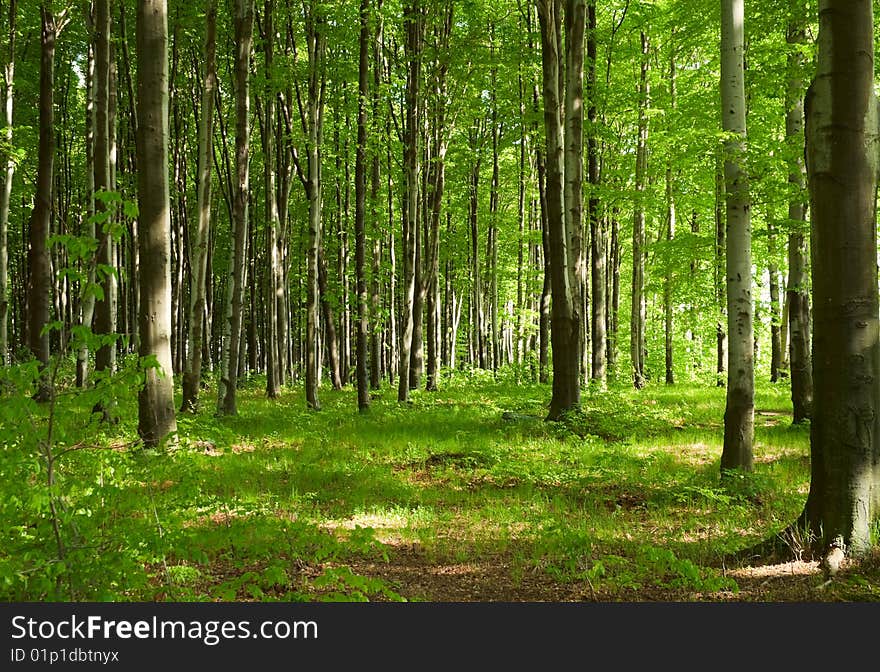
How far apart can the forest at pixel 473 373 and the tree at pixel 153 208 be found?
0.04 m

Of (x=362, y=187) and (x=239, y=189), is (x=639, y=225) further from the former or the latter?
(x=239, y=189)

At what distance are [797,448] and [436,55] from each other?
513 inches

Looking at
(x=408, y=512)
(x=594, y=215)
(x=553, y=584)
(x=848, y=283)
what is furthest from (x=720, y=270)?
(x=553, y=584)

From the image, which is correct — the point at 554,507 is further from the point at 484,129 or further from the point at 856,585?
the point at 484,129

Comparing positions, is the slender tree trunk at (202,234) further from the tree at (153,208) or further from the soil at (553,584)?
the soil at (553,584)

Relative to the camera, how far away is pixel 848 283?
4867mm

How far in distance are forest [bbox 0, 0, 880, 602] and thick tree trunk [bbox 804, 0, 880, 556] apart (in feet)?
0.07

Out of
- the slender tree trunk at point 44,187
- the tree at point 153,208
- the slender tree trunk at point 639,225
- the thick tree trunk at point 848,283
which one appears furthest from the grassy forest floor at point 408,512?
the slender tree trunk at point 639,225

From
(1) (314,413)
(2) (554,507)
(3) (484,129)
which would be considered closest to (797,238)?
(2) (554,507)

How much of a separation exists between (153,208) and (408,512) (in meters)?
5.23

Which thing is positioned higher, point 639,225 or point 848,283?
point 639,225

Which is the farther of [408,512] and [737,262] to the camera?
[737,262]

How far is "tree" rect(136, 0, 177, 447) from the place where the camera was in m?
8.70

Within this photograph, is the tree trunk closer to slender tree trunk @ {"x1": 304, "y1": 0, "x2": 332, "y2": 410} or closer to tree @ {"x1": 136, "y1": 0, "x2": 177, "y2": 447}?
slender tree trunk @ {"x1": 304, "y1": 0, "x2": 332, "y2": 410}
